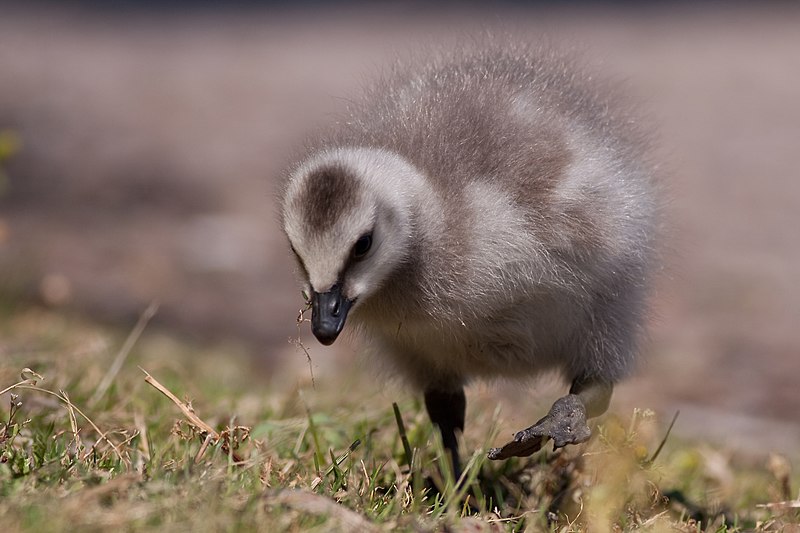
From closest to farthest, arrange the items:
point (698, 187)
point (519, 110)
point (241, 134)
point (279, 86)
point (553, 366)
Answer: point (519, 110) < point (553, 366) < point (698, 187) < point (241, 134) < point (279, 86)

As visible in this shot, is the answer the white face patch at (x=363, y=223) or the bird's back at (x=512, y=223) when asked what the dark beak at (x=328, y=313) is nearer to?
the white face patch at (x=363, y=223)

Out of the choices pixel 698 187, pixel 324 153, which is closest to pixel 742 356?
pixel 698 187

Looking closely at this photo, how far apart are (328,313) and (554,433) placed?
89 cm

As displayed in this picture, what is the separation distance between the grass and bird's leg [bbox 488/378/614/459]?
0.08 m

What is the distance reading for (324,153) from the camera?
377 cm

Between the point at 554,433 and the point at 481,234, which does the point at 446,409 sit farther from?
the point at 481,234

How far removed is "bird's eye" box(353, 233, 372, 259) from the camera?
346 cm

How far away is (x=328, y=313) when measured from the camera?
342 cm

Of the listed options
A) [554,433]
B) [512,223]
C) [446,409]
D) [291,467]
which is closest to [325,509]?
[291,467]

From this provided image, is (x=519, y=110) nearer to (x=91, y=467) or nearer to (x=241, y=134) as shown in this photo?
(x=91, y=467)

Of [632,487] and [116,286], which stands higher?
[632,487]

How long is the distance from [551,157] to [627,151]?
52 centimetres

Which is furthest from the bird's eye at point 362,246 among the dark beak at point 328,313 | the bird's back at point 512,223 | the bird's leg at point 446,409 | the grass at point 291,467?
the bird's leg at point 446,409

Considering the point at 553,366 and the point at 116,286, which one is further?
the point at 116,286
